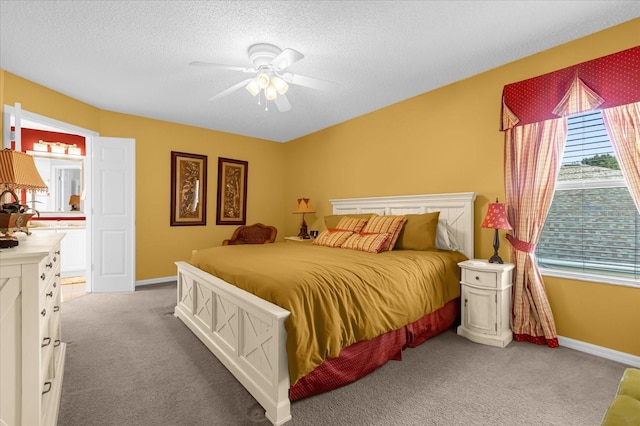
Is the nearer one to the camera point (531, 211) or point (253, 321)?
point (253, 321)

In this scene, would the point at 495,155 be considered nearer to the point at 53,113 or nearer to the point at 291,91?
the point at 291,91

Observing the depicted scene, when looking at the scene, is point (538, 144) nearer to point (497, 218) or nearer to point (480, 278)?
point (497, 218)

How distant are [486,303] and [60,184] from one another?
6.91m

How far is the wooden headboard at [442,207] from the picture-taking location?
3.22m

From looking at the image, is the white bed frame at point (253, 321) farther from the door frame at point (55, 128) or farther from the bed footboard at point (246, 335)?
the door frame at point (55, 128)

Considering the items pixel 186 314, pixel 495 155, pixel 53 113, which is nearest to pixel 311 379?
pixel 186 314

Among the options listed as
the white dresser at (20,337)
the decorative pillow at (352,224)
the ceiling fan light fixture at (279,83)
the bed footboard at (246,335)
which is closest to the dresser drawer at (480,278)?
the decorative pillow at (352,224)

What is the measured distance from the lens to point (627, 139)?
2311 mm

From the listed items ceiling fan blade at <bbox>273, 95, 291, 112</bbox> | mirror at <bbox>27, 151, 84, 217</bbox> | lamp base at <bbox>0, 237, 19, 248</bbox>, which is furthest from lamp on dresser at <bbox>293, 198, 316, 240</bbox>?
mirror at <bbox>27, 151, 84, 217</bbox>

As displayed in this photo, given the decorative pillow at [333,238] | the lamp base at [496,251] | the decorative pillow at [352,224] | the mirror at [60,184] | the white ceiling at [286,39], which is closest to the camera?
the white ceiling at [286,39]

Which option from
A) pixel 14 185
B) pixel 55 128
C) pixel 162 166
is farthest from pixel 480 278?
pixel 55 128

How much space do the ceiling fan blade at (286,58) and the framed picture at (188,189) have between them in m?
3.15

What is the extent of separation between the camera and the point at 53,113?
374 cm

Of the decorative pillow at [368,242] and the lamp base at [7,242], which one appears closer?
the lamp base at [7,242]
